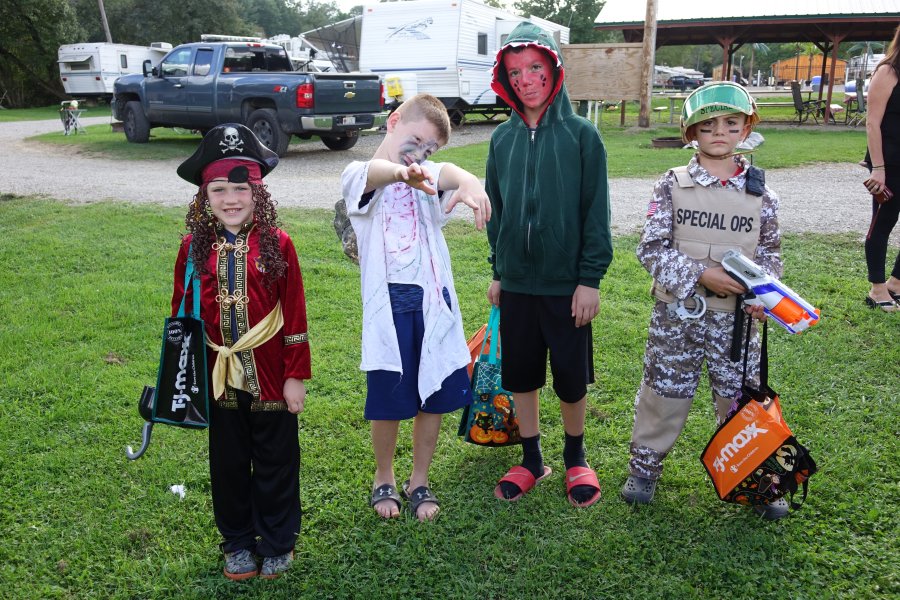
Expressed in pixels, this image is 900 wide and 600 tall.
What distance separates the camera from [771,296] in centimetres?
253

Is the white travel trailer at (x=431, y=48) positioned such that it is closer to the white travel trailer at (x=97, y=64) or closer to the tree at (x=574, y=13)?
the white travel trailer at (x=97, y=64)

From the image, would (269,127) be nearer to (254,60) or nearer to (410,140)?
(254,60)

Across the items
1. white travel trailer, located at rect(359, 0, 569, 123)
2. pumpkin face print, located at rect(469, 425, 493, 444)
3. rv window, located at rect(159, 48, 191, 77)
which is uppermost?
white travel trailer, located at rect(359, 0, 569, 123)

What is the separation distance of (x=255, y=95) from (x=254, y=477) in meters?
11.3

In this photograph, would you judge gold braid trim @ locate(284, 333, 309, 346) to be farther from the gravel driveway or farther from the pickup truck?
the pickup truck

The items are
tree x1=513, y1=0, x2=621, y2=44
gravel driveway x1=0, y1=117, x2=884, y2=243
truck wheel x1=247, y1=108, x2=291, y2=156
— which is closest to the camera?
gravel driveway x1=0, y1=117, x2=884, y2=243

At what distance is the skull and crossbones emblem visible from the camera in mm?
2490

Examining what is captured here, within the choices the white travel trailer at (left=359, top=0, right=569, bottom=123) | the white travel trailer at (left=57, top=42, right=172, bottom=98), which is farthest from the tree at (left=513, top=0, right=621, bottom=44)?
the white travel trailer at (left=359, top=0, right=569, bottom=123)

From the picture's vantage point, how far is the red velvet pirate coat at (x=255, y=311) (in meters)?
2.53

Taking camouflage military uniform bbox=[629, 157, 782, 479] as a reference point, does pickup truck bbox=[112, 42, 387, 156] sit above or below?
above

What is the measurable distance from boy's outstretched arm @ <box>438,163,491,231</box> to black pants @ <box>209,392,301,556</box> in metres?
1.03

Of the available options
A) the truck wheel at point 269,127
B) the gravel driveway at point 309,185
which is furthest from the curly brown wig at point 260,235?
the truck wheel at point 269,127

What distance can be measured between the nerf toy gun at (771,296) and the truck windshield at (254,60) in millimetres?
12841

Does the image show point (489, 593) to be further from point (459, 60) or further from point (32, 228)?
point (459, 60)
